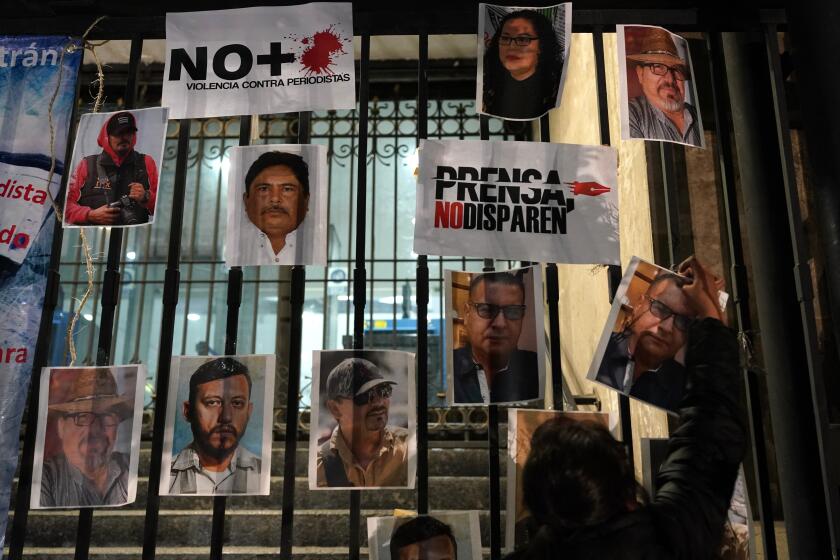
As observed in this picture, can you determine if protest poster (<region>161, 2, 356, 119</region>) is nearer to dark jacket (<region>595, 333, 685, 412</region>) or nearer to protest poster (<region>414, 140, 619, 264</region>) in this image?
protest poster (<region>414, 140, 619, 264</region>)

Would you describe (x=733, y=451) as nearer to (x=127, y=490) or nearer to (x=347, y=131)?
(x=127, y=490)

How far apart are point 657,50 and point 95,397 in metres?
1.49

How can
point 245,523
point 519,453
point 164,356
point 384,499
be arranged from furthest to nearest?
point 384,499, point 245,523, point 164,356, point 519,453

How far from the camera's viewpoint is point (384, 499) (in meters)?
3.82

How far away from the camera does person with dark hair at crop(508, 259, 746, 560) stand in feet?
3.30

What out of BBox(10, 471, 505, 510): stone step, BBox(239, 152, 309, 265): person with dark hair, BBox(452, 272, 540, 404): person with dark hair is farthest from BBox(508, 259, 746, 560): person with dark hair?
BBox(10, 471, 505, 510): stone step

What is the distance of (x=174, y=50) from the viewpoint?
5.84ft

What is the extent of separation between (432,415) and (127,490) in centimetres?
431

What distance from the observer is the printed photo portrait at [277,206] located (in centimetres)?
164

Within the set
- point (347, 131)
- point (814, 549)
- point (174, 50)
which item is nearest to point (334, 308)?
point (347, 131)

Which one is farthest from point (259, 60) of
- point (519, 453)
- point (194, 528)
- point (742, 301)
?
point (194, 528)

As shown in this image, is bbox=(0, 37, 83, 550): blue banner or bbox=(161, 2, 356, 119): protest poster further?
bbox=(161, 2, 356, 119): protest poster

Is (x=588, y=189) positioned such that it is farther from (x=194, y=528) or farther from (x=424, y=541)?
(x=194, y=528)

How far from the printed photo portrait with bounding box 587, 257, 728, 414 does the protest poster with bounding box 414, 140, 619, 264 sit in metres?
0.10
